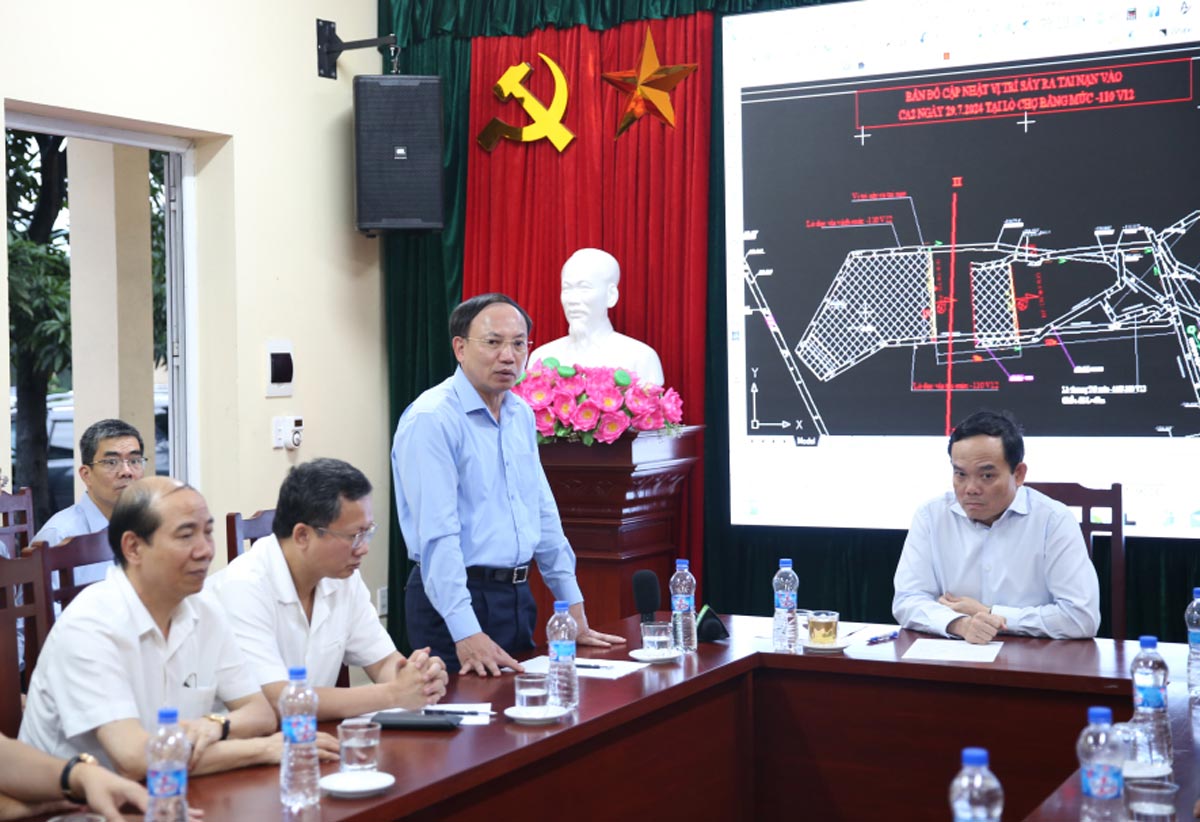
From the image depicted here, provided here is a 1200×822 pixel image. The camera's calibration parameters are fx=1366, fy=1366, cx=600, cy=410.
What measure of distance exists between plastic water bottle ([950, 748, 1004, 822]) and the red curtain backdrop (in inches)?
141

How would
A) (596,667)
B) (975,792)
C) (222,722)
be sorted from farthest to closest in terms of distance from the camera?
(596,667), (222,722), (975,792)

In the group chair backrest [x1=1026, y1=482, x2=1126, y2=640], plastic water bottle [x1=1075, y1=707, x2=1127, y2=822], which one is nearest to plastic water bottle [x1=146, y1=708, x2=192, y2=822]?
plastic water bottle [x1=1075, y1=707, x2=1127, y2=822]

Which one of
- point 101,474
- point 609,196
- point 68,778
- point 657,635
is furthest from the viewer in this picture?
point 609,196

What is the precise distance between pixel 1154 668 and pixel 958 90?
9.43ft

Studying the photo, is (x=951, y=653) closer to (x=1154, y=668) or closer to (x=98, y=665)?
(x=1154, y=668)

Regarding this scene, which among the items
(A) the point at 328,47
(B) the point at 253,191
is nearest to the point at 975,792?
(B) the point at 253,191

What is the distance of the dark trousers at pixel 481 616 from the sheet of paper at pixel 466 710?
580mm

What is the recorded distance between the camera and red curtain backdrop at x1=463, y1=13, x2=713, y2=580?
5383 mm

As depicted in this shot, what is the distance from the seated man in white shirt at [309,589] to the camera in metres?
2.66

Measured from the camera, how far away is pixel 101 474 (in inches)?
163

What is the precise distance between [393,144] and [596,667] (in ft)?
10.3

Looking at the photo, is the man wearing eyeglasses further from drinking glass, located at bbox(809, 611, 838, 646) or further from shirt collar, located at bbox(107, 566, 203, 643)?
drinking glass, located at bbox(809, 611, 838, 646)

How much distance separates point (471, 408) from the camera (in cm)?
340

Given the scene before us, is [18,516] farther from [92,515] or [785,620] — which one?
[785,620]
